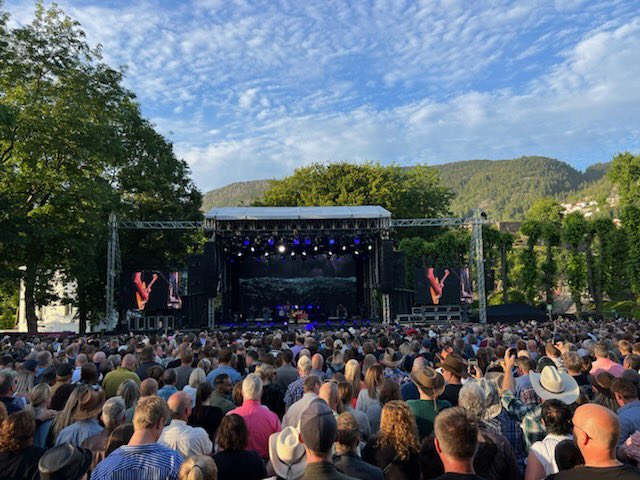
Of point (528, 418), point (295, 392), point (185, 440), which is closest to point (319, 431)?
point (185, 440)

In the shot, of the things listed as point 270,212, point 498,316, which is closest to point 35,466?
point 270,212

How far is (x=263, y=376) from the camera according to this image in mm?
5469

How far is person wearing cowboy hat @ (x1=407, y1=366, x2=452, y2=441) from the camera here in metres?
3.85

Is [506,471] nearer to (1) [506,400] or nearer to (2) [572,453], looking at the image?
(2) [572,453]

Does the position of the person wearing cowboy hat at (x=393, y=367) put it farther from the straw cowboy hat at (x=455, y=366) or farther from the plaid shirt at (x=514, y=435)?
the plaid shirt at (x=514, y=435)

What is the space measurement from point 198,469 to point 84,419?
1.99 meters

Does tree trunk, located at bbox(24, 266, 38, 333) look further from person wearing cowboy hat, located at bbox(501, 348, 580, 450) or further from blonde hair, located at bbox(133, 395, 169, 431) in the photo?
person wearing cowboy hat, located at bbox(501, 348, 580, 450)

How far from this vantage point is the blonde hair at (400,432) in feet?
10.2

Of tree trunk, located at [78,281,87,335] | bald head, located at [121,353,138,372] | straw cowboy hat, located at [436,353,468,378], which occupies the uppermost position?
straw cowboy hat, located at [436,353,468,378]

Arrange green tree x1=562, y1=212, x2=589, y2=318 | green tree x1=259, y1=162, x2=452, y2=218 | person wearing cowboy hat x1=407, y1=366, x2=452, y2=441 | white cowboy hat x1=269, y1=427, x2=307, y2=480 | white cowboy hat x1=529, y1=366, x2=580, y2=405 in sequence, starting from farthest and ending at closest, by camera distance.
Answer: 1. green tree x1=259, y1=162, x2=452, y2=218
2. green tree x1=562, y1=212, x2=589, y2=318
3. white cowboy hat x1=529, y1=366, x2=580, y2=405
4. person wearing cowboy hat x1=407, y1=366, x2=452, y2=441
5. white cowboy hat x1=269, y1=427, x2=307, y2=480

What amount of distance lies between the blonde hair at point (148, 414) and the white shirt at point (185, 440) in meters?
0.47

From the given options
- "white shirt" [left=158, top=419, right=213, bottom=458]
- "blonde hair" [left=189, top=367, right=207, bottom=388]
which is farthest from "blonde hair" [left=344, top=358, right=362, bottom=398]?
"white shirt" [left=158, top=419, right=213, bottom=458]

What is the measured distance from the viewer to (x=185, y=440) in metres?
3.51

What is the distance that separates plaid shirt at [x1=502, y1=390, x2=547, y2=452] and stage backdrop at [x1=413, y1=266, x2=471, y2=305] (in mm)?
21954
